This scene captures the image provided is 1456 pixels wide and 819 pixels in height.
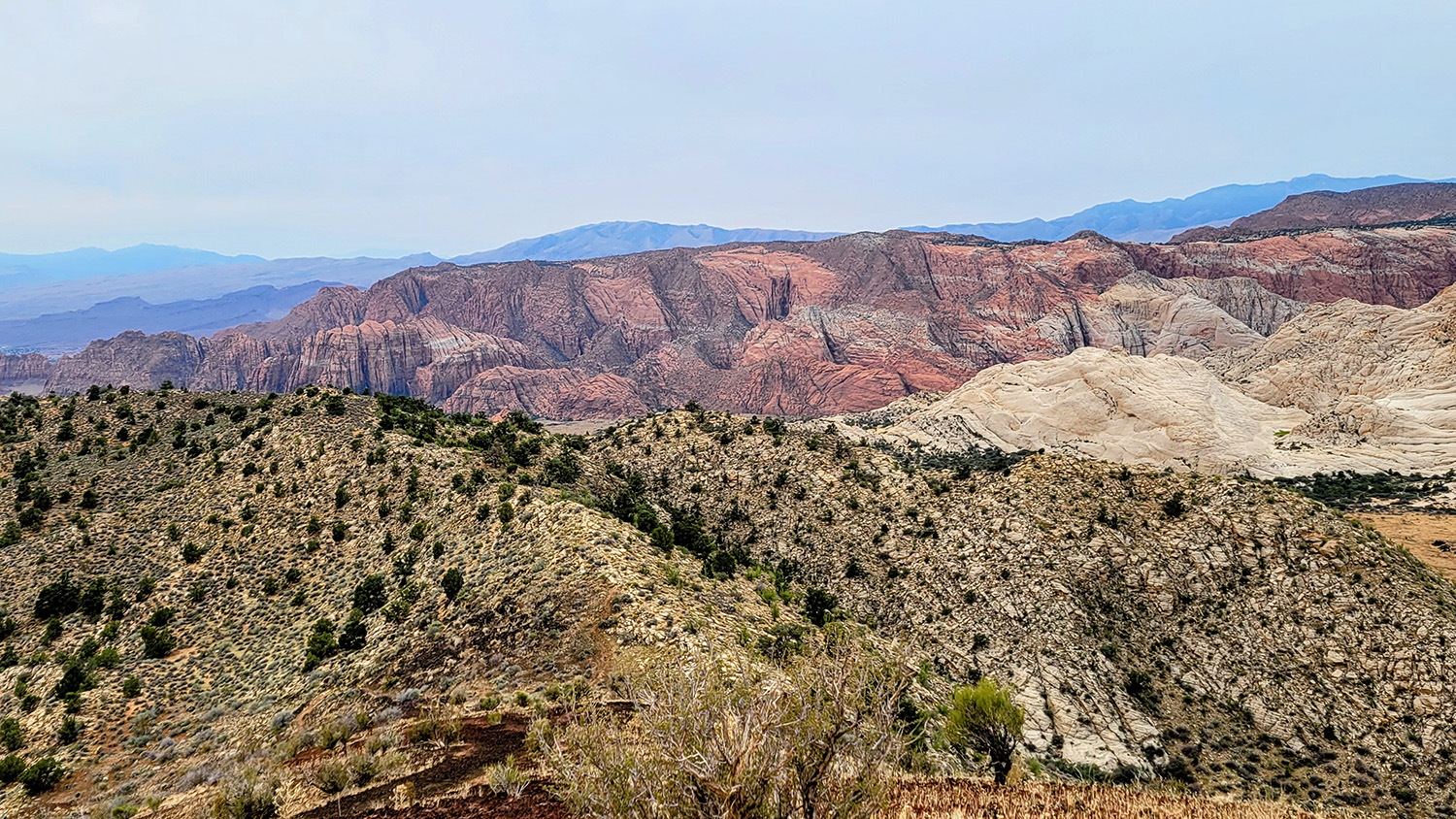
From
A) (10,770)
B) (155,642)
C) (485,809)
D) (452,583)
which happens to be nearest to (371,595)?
(452,583)

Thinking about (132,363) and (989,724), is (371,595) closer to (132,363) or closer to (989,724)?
(989,724)

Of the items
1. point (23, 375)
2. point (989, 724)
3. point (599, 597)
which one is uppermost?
point (599, 597)

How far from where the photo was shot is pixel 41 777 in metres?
16.3

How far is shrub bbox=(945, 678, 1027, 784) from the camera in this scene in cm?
1722

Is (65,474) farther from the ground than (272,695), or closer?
farther from the ground

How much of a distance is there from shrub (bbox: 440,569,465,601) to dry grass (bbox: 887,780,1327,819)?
646 inches

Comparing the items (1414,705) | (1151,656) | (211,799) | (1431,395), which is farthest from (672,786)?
(1431,395)

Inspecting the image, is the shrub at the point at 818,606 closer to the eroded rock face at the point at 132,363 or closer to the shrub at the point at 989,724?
the shrub at the point at 989,724

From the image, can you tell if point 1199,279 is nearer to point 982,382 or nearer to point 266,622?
point 982,382

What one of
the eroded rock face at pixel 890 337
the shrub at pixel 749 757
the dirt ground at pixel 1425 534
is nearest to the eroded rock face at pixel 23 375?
the eroded rock face at pixel 890 337

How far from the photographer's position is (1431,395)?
67875 mm

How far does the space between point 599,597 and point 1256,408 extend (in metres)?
86.0

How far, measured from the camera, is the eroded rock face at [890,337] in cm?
14488

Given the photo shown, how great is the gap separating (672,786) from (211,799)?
13.1 meters
